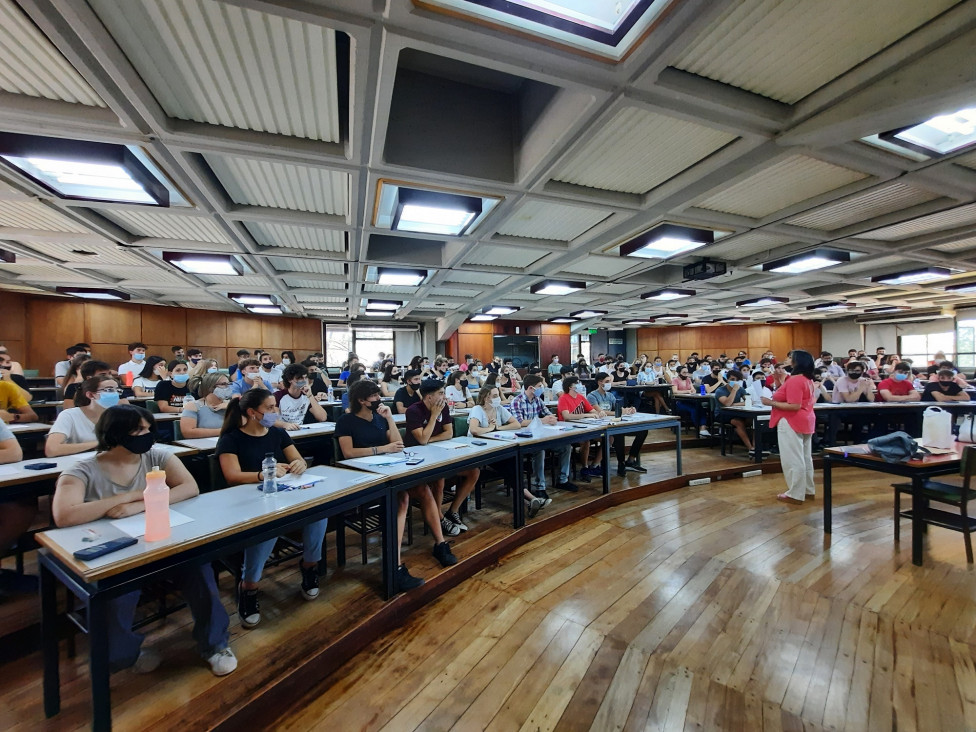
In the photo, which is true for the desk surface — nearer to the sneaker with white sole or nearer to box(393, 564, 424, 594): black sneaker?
box(393, 564, 424, 594): black sneaker

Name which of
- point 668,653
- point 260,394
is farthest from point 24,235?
point 668,653

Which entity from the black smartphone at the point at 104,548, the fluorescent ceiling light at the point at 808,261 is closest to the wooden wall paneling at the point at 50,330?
the black smartphone at the point at 104,548

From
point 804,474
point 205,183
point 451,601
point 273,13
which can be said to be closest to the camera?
point 273,13

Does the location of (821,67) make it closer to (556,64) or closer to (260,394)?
(556,64)

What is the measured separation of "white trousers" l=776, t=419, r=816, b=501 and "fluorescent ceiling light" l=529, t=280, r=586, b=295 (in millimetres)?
4215

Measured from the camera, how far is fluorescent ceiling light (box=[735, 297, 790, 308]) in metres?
10.2

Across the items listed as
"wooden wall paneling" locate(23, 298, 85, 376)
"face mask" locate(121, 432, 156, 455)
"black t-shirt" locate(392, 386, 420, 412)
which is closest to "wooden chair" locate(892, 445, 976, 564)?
"black t-shirt" locate(392, 386, 420, 412)

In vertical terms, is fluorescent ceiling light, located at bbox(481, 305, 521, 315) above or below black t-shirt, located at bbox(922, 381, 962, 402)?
above

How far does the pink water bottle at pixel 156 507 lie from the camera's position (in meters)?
1.64

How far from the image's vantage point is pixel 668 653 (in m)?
2.22

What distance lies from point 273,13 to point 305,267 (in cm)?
515

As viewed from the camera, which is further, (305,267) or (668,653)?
(305,267)

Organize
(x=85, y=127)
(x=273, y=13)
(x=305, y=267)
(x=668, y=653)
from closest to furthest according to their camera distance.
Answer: (x=273, y=13)
(x=668, y=653)
(x=85, y=127)
(x=305, y=267)

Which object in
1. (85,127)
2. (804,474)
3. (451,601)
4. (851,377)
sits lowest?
(451,601)
